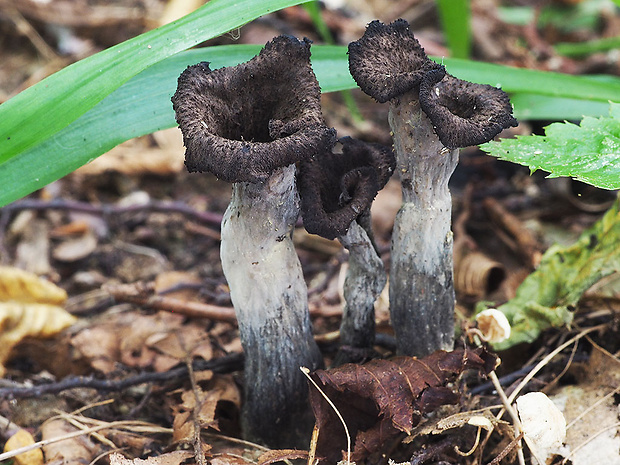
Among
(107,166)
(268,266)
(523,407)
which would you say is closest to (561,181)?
(523,407)

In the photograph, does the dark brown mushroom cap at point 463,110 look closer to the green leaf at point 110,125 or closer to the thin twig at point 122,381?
the green leaf at point 110,125

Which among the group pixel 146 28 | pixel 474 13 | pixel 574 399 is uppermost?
pixel 146 28

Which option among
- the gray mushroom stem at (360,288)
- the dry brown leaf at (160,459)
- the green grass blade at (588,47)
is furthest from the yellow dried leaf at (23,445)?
the green grass blade at (588,47)

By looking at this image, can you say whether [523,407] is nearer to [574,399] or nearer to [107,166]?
[574,399]

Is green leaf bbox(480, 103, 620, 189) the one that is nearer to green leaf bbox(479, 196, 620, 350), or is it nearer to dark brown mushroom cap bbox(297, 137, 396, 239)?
dark brown mushroom cap bbox(297, 137, 396, 239)

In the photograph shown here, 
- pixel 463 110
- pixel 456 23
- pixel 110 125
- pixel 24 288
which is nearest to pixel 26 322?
pixel 24 288

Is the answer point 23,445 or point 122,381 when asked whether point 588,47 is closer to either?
point 122,381
